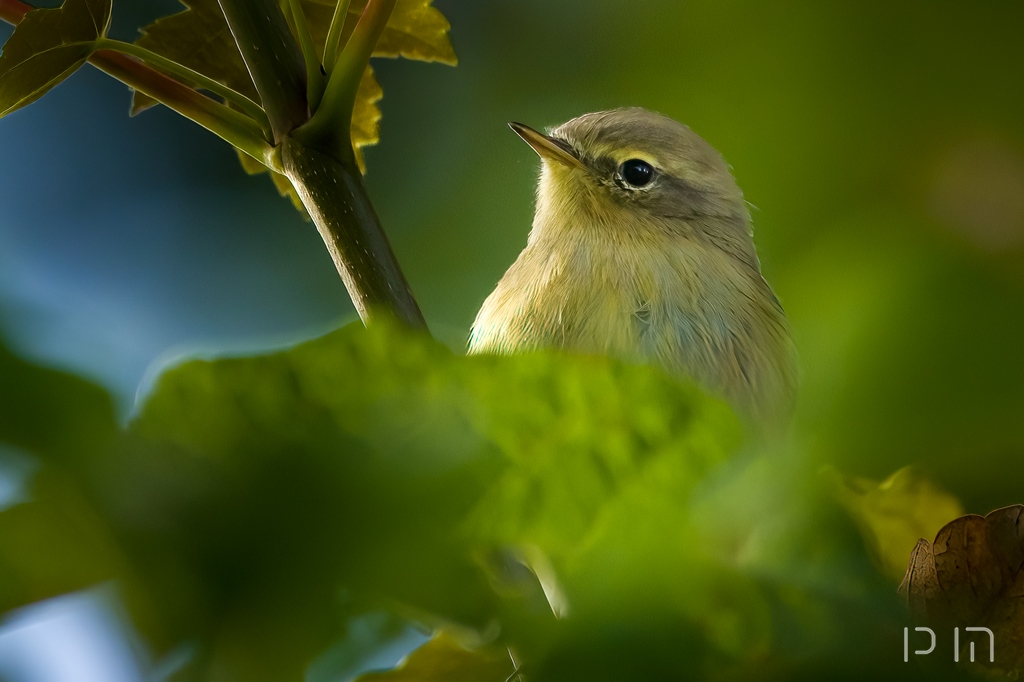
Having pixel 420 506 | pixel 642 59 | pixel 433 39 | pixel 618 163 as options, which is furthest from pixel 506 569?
pixel 618 163

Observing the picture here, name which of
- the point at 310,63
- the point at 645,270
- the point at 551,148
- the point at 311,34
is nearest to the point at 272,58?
the point at 310,63

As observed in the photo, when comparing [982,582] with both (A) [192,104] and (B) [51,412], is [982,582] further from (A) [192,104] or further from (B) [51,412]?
(A) [192,104]

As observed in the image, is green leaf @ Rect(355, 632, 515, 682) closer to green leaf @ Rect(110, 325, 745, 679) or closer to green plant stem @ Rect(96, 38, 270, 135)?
green leaf @ Rect(110, 325, 745, 679)

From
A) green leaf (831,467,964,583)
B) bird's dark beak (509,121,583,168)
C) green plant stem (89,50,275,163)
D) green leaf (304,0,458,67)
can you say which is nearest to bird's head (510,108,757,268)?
bird's dark beak (509,121,583,168)

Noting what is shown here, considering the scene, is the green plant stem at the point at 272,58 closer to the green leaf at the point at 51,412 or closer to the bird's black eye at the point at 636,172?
the green leaf at the point at 51,412

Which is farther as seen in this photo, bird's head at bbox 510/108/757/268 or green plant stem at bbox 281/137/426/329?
bird's head at bbox 510/108/757/268
